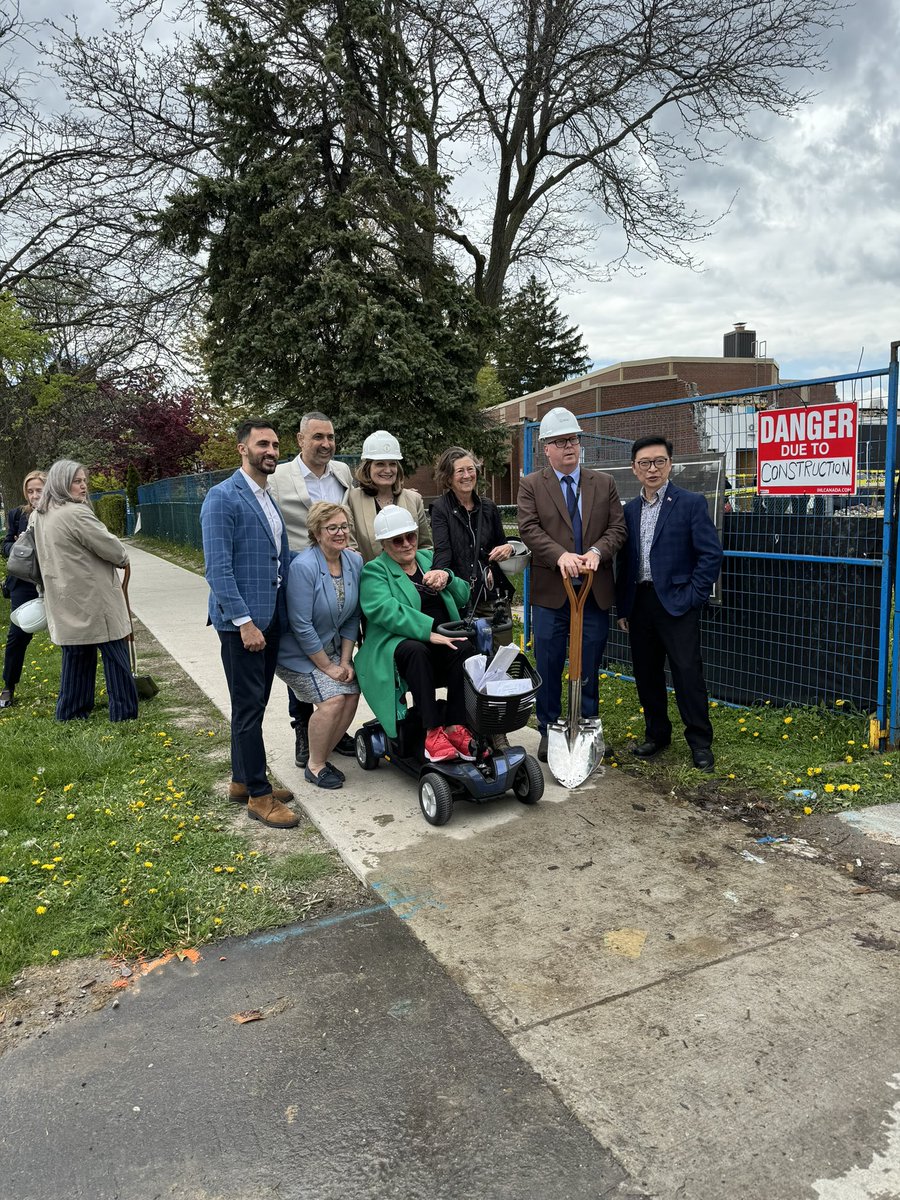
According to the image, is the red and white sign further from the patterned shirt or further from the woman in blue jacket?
the woman in blue jacket

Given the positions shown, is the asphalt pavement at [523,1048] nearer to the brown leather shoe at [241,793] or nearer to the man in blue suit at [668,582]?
the brown leather shoe at [241,793]

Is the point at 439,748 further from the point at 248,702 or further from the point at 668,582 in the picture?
the point at 668,582

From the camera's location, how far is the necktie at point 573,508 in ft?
16.3

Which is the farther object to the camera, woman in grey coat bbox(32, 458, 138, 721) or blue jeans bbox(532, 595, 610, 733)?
woman in grey coat bbox(32, 458, 138, 721)

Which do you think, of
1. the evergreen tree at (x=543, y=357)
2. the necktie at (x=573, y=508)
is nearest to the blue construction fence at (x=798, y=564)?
the necktie at (x=573, y=508)

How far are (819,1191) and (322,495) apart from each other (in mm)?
3973

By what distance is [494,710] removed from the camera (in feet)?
13.2

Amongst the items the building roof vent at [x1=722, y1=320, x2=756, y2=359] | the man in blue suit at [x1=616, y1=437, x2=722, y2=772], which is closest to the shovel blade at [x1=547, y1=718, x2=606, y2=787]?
the man in blue suit at [x1=616, y1=437, x2=722, y2=772]

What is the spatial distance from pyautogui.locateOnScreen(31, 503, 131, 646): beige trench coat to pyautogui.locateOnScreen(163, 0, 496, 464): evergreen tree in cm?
685

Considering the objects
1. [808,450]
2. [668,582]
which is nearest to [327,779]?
[668,582]

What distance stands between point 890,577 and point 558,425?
2.05 metres

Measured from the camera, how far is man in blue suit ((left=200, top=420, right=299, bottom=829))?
4.03 metres

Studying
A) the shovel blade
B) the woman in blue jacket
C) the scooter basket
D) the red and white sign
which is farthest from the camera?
the red and white sign

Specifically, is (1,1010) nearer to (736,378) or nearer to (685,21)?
(685,21)
